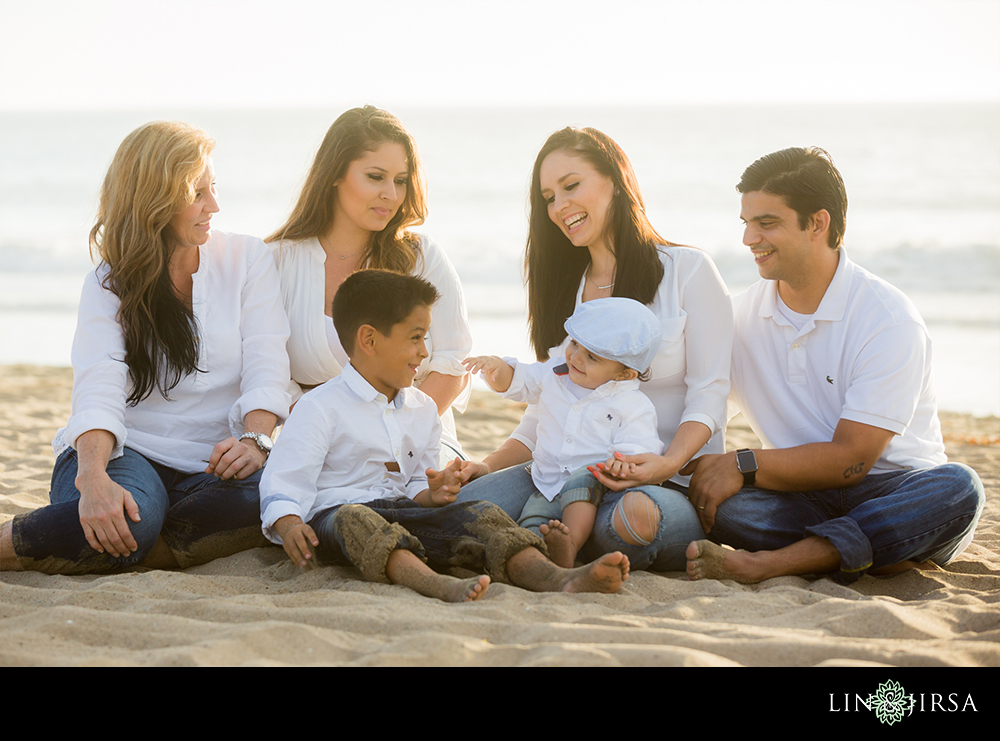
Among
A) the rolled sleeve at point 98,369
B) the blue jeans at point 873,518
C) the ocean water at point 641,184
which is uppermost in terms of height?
the ocean water at point 641,184

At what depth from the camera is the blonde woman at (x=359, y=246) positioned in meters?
3.69

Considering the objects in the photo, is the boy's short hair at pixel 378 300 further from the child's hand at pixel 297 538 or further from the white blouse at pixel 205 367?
the child's hand at pixel 297 538

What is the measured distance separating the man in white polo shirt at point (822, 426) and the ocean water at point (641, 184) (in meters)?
2.09

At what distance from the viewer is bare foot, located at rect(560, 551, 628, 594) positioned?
2582mm

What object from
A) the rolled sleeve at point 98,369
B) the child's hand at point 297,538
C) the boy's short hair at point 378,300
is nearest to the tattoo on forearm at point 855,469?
the boy's short hair at point 378,300

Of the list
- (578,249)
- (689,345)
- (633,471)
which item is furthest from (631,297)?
(633,471)

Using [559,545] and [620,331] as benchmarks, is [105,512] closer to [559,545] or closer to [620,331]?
[559,545]

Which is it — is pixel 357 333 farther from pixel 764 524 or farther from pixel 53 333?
pixel 53 333

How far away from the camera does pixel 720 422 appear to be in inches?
130

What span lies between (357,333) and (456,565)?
88cm

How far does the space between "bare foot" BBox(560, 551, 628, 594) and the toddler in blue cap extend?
0.90 feet

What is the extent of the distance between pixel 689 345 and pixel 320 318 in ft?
5.03

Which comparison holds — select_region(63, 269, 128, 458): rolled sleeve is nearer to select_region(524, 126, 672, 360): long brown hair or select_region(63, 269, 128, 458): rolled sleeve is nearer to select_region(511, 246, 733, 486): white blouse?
select_region(524, 126, 672, 360): long brown hair
